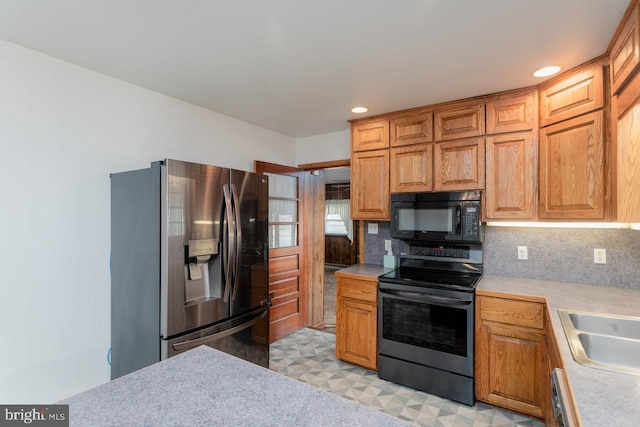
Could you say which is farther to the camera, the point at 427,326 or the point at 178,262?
the point at 427,326

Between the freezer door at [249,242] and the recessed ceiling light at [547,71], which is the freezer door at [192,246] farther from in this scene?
the recessed ceiling light at [547,71]

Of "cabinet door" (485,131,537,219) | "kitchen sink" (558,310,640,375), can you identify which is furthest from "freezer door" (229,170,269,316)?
"kitchen sink" (558,310,640,375)

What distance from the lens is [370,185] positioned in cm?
314

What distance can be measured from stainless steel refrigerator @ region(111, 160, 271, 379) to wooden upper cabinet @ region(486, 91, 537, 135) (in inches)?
77.3

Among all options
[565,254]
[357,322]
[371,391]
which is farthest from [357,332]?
[565,254]

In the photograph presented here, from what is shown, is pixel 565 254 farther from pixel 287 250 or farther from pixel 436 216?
pixel 287 250

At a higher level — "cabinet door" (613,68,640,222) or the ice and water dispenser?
"cabinet door" (613,68,640,222)

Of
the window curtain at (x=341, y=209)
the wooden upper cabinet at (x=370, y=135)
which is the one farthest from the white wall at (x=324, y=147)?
the window curtain at (x=341, y=209)

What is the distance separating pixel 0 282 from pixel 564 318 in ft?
9.85

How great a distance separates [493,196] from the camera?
2.55 meters

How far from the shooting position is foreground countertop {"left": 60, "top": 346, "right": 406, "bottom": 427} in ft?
2.64

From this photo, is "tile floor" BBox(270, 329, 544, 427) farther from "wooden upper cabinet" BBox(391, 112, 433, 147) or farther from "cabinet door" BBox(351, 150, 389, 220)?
"wooden upper cabinet" BBox(391, 112, 433, 147)

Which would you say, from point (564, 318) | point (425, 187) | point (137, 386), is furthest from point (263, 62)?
point (564, 318)

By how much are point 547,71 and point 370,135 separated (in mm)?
1437
